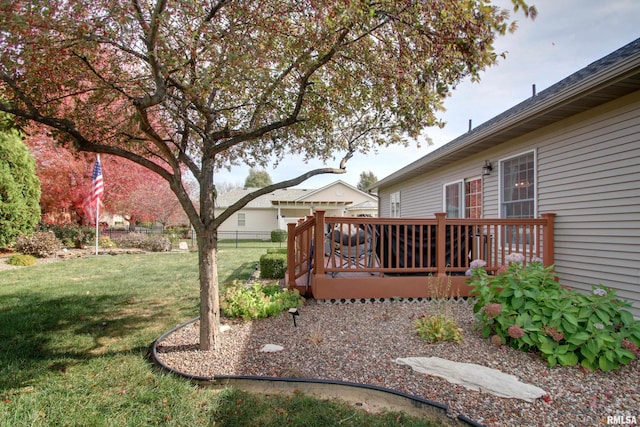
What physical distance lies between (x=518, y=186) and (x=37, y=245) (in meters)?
12.6

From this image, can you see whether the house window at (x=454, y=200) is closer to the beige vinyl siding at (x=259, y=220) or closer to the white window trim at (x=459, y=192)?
the white window trim at (x=459, y=192)

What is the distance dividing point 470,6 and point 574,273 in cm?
408

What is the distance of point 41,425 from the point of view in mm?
2125

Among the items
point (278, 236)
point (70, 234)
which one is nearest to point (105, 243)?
point (70, 234)

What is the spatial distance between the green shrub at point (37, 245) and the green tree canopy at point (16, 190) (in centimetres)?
46

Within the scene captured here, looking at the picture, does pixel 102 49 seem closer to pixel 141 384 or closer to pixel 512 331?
pixel 141 384

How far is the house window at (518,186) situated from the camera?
5.65 m

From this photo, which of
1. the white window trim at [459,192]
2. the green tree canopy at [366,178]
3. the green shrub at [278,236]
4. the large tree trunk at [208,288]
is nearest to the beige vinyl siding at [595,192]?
the white window trim at [459,192]

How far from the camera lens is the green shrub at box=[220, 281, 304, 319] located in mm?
4156

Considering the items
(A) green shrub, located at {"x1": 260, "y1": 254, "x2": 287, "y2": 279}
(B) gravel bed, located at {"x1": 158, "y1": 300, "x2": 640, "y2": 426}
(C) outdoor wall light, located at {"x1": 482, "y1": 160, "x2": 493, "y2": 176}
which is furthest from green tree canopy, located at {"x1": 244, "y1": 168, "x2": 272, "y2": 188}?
(B) gravel bed, located at {"x1": 158, "y1": 300, "x2": 640, "y2": 426}

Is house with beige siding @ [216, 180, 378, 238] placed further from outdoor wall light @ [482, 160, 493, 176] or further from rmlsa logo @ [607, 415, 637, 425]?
rmlsa logo @ [607, 415, 637, 425]

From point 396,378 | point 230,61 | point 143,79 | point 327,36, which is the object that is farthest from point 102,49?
point 396,378

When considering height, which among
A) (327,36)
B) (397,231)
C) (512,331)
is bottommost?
(512,331)

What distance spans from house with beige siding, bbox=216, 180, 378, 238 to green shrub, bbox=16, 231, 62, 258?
1142 centimetres
